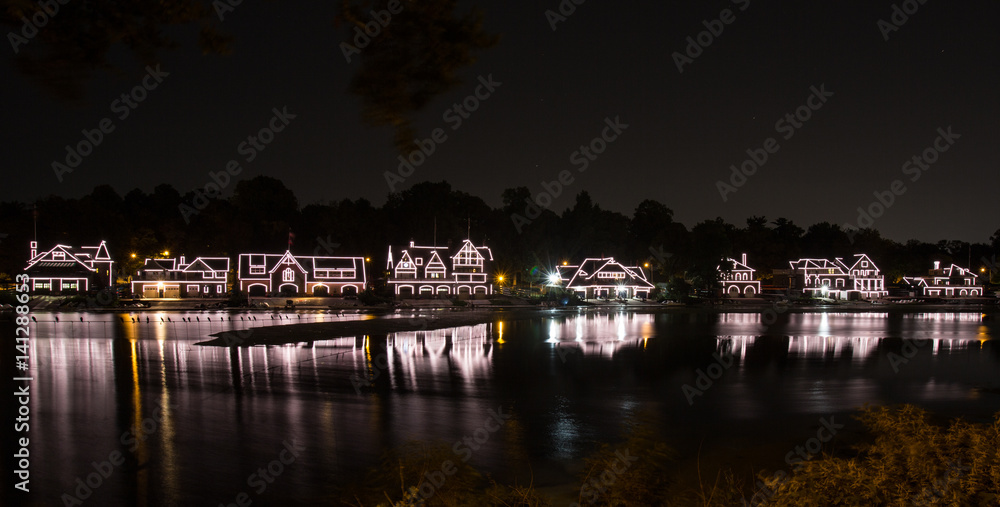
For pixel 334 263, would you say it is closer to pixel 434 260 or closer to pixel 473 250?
pixel 434 260

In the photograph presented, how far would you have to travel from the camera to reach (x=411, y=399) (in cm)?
1853

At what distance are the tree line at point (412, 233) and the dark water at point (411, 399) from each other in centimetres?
5863

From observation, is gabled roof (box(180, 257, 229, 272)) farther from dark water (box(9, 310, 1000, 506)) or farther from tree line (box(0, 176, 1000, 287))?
dark water (box(9, 310, 1000, 506))

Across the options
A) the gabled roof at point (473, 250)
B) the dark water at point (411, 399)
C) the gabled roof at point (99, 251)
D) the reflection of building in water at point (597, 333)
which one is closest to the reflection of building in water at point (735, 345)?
the dark water at point (411, 399)

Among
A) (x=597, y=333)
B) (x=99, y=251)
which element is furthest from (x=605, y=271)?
(x=99, y=251)

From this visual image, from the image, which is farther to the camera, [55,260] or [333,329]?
[55,260]

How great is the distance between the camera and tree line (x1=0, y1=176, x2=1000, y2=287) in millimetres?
92562

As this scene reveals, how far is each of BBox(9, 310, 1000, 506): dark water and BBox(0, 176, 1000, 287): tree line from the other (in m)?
58.6

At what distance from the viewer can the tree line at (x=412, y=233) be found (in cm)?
9256

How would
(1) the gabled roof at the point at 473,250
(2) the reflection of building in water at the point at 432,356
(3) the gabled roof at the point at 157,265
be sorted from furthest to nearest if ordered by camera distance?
(1) the gabled roof at the point at 473,250
(3) the gabled roof at the point at 157,265
(2) the reflection of building in water at the point at 432,356

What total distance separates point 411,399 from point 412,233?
8815cm

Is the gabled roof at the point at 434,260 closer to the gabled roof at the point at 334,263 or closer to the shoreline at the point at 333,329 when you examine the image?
the gabled roof at the point at 334,263

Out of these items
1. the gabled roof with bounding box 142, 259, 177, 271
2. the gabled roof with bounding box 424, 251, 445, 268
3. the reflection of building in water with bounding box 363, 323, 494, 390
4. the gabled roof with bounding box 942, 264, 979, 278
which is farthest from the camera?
the gabled roof with bounding box 942, 264, 979, 278

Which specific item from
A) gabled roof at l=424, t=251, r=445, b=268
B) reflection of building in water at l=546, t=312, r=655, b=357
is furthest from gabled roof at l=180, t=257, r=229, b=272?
reflection of building in water at l=546, t=312, r=655, b=357
